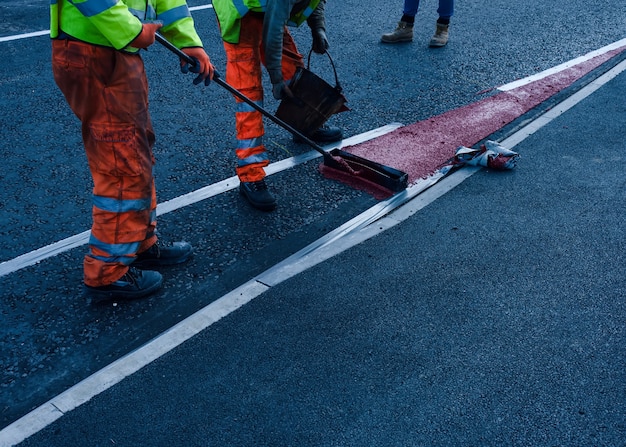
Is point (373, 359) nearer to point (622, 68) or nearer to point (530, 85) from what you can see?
point (530, 85)

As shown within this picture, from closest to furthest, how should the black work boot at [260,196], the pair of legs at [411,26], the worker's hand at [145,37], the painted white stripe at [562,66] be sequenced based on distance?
the worker's hand at [145,37] → the black work boot at [260,196] → the painted white stripe at [562,66] → the pair of legs at [411,26]

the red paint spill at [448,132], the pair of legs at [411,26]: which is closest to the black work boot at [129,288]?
the red paint spill at [448,132]

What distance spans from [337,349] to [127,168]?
136 centimetres

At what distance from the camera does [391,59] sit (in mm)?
7023

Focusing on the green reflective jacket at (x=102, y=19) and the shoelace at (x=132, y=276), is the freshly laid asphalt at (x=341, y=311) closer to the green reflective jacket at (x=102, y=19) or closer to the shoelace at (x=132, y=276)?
the shoelace at (x=132, y=276)

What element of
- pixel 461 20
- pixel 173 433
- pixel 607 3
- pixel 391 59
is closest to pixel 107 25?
pixel 173 433

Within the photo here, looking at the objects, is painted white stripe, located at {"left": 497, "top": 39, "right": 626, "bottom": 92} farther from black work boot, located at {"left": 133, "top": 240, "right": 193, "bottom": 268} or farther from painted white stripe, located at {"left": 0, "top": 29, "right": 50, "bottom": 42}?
painted white stripe, located at {"left": 0, "top": 29, "right": 50, "bottom": 42}

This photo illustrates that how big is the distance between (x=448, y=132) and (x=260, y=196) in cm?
211

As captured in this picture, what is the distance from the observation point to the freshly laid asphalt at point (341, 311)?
2.62m

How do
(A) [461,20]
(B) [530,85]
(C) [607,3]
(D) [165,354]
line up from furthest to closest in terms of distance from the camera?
1. (C) [607,3]
2. (A) [461,20]
3. (B) [530,85]
4. (D) [165,354]

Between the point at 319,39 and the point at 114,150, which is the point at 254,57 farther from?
the point at 114,150

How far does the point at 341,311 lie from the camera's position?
3.26 m

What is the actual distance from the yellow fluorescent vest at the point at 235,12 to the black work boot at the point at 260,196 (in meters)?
0.95

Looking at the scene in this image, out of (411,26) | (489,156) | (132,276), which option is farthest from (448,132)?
(132,276)
